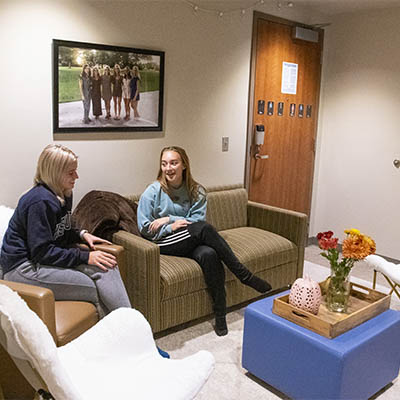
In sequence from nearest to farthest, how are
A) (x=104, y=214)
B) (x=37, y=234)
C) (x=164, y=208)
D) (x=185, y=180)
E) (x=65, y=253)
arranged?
1. (x=37, y=234)
2. (x=65, y=253)
3. (x=104, y=214)
4. (x=164, y=208)
5. (x=185, y=180)

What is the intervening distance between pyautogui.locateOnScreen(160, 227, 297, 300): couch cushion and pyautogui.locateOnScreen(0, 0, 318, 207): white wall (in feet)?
2.46

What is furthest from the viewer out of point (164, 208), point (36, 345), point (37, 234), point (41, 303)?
point (164, 208)

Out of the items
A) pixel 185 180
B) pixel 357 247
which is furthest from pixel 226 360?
pixel 185 180

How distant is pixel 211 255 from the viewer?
296 cm

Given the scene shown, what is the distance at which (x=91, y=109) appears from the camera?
3.22 meters

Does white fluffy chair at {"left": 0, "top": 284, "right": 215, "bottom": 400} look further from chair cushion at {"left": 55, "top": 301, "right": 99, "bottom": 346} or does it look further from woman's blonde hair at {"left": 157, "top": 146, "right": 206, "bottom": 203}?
woman's blonde hair at {"left": 157, "top": 146, "right": 206, "bottom": 203}

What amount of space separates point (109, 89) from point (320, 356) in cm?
222

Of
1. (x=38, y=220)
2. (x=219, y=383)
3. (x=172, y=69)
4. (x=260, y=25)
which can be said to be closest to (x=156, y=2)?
(x=172, y=69)

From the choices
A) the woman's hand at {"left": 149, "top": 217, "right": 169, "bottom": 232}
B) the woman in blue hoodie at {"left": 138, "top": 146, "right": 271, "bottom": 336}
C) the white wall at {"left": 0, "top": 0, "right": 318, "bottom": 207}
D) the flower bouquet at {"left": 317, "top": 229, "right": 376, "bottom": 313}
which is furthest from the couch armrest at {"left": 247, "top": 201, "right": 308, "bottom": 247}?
the flower bouquet at {"left": 317, "top": 229, "right": 376, "bottom": 313}

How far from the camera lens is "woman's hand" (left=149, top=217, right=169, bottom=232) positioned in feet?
9.99

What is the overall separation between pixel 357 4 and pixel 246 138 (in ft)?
5.18

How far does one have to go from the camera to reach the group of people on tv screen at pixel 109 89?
3180 millimetres

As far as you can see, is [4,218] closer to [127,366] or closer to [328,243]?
[127,366]

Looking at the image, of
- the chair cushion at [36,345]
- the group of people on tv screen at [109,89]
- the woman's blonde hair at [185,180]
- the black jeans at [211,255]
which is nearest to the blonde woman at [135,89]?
the group of people on tv screen at [109,89]
